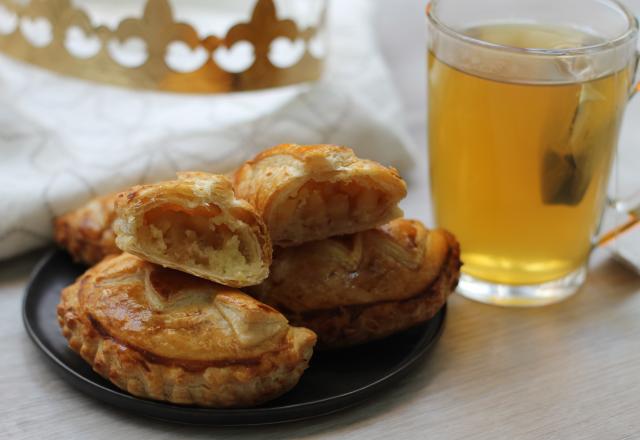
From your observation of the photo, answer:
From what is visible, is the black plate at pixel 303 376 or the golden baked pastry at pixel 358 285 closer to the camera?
the black plate at pixel 303 376

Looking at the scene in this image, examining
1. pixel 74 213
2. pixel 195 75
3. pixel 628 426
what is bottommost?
pixel 628 426

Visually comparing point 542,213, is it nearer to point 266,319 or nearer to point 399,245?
point 399,245

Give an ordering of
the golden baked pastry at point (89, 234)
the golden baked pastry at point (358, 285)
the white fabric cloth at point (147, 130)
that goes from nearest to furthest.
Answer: the golden baked pastry at point (358, 285) < the golden baked pastry at point (89, 234) < the white fabric cloth at point (147, 130)

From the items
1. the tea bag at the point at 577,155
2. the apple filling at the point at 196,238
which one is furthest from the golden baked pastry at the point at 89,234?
the tea bag at the point at 577,155

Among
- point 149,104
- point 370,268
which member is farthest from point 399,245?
point 149,104

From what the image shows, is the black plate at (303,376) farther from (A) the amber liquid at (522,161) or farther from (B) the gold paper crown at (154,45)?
(B) the gold paper crown at (154,45)

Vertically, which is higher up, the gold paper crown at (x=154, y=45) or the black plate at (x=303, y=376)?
the gold paper crown at (x=154, y=45)

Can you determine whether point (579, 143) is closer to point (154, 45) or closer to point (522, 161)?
point (522, 161)
